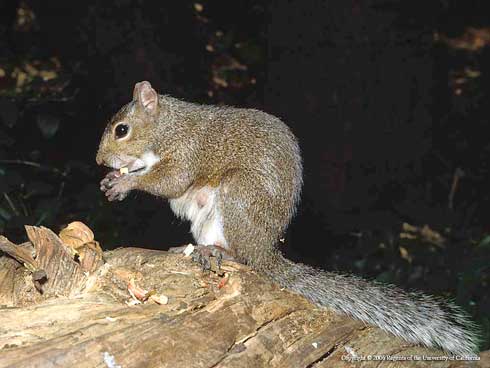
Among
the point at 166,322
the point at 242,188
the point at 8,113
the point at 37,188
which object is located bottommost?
the point at 37,188

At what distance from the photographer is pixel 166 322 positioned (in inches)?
115

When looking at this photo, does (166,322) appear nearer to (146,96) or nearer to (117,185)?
(117,185)

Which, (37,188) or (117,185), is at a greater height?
(117,185)

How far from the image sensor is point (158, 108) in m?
4.47

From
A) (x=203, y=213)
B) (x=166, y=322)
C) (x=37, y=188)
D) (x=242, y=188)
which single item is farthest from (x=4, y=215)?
(x=166, y=322)

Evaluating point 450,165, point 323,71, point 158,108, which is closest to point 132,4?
point 323,71

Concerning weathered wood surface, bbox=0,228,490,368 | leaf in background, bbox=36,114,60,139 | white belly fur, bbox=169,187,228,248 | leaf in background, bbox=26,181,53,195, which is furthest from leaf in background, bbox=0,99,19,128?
weathered wood surface, bbox=0,228,490,368

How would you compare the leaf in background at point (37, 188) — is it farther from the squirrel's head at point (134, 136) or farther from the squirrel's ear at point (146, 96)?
the squirrel's ear at point (146, 96)

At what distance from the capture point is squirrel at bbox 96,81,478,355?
3475mm

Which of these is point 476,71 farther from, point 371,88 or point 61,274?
point 61,274

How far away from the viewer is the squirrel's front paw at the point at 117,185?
4258mm

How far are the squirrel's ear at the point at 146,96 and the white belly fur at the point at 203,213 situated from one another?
1.81 ft

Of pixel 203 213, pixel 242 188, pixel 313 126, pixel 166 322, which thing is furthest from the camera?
pixel 313 126

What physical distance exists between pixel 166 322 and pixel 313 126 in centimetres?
337
